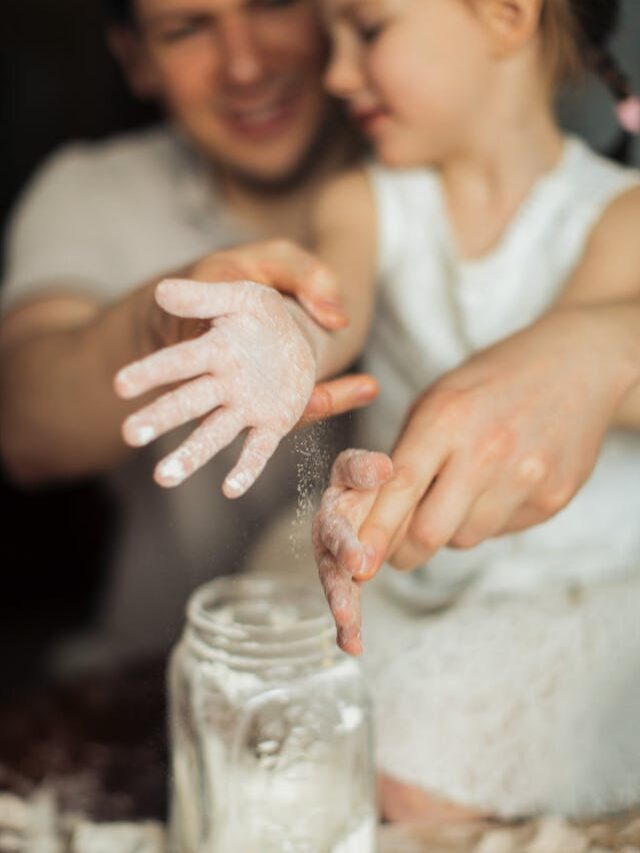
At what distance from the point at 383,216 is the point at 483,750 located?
30cm

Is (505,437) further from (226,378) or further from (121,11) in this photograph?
(121,11)

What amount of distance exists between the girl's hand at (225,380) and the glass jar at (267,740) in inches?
5.2

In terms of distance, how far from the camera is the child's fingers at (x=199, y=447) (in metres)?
0.32

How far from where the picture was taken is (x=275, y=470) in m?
0.38

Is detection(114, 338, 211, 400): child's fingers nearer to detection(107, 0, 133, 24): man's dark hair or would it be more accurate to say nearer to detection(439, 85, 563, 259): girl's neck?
detection(439, 85, 563, 259): girl's neck

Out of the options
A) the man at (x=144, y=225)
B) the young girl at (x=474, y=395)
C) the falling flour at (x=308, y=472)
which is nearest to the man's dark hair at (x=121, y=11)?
the man at (x=144, y=225)

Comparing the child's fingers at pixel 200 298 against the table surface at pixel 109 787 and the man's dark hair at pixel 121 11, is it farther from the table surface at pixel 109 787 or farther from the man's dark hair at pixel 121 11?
the man's dark hair at pixel 121 11

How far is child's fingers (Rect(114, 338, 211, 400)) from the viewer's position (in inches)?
12.9

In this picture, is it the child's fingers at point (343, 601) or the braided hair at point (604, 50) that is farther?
the braided hair at point (604, 50)

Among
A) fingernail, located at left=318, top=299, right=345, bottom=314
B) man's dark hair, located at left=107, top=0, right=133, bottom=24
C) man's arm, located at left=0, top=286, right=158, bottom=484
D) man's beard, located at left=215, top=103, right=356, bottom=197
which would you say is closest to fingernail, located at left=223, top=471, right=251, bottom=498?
fingernail, located at left=318, top=299, right=345, bottom=314

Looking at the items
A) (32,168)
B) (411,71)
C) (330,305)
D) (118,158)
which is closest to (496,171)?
(411,71)

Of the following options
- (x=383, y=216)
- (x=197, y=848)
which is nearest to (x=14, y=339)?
(x=383, y=216)

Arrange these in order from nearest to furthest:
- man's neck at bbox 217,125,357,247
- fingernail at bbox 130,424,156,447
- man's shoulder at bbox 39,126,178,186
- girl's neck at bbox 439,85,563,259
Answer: fingernail at bbox 130,424,156,447 < girl's neck at bbox 439,85,563,259 < man's neck at bbox 217,125,357,247 < man's shoulder at bbox 39,126,178,186

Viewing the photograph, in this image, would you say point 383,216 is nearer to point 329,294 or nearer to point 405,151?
point 405,151
